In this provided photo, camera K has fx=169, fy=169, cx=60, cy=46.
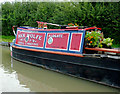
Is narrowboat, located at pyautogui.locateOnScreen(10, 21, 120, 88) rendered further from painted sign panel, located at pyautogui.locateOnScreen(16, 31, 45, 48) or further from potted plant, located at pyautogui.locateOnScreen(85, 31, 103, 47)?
potted plant, located at pyautogui.locateOnScreen(85, 31, 103, 47)

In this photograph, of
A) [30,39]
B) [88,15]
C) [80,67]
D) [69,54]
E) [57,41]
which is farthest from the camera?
[88,15]

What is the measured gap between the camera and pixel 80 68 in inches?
254

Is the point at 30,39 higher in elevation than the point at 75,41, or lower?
lower

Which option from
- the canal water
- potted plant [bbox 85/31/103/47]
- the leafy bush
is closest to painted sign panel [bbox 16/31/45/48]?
the canal water

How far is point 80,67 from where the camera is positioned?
6.44 meters

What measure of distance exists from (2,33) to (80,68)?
1738cm

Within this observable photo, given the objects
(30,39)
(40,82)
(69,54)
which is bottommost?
(40,82)

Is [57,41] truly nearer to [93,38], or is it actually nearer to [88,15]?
[93,38]

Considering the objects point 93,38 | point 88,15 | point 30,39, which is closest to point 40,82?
point 93,38

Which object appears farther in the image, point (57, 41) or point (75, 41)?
point (57, 41)

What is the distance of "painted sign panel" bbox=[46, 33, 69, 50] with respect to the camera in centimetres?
732

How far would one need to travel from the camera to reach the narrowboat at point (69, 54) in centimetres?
571

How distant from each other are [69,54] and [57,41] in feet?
3.50

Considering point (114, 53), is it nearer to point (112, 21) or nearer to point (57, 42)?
point (57, 42)
